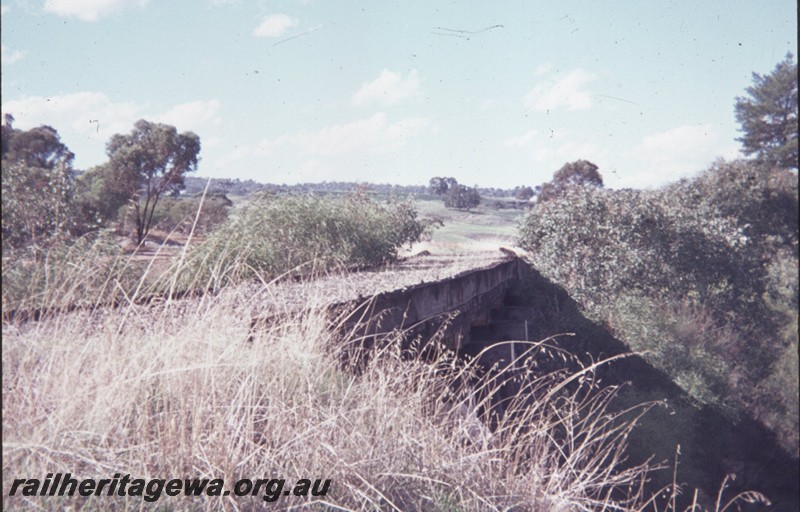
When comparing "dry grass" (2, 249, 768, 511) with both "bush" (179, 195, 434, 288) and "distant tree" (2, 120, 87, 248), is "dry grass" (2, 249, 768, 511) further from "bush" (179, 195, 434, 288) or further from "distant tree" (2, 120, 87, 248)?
"bush" (179, 195, 434, 288)

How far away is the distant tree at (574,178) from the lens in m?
13.4

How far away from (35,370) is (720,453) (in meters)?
5.94

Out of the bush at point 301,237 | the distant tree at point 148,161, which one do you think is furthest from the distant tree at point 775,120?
the bush at point 301,237

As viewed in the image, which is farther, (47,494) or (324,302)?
(324,302)

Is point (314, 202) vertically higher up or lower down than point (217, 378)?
higher up

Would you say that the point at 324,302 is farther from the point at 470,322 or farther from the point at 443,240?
the point at 443,240

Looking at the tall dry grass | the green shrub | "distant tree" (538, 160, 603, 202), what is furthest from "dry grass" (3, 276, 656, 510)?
"distant tree" (538, 160, 603, 202)

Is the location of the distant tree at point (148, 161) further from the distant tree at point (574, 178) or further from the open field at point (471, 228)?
the open field at point (471, 228)

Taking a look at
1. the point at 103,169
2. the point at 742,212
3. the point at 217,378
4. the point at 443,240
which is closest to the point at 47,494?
the point at 217,378

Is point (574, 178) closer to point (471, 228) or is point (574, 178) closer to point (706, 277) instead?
point (471, 228)

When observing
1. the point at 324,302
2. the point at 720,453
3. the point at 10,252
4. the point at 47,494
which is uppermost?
the point at 10,252

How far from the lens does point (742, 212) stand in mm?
3885

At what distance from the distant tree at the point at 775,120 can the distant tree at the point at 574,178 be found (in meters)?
10.1

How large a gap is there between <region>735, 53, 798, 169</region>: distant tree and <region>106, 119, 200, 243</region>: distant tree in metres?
3.59
